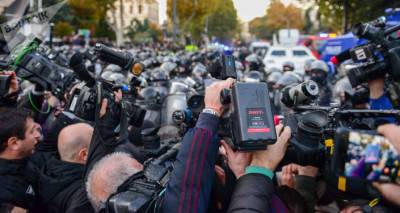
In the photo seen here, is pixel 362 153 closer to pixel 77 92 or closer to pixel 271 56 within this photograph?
pixel 77 92

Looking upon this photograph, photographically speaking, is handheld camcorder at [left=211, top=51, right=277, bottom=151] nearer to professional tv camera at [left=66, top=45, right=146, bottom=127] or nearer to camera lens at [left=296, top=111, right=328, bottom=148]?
camera lens at [left=296, top=111, right=328, bottom=148]

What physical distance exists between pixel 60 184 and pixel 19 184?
251mm

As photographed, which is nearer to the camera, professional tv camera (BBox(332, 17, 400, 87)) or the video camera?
the video camera

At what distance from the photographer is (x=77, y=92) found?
3.62 m

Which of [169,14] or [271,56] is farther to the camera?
[169,14]

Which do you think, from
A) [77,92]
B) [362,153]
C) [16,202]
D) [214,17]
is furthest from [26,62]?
[214,17]

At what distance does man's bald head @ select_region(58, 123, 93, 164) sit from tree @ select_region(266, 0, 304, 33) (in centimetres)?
7430

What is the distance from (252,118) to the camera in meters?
1.91

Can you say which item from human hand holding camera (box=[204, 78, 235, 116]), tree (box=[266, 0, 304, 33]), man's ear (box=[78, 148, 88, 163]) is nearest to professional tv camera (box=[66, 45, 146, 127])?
man's ear (box=[78, 148, 88, 163])

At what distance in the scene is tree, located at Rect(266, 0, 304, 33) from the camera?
7619cm

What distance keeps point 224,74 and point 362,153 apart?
1.00 m

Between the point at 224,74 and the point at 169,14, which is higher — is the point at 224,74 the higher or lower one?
the lower one

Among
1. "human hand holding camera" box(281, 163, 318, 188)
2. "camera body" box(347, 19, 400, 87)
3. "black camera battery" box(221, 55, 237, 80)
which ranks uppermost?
"camera body" box(347, 19, 400, 87)

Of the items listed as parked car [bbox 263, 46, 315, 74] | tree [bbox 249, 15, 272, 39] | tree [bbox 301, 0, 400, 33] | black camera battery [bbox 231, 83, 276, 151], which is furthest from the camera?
tree [bbox 249, 15, 272, 39]
